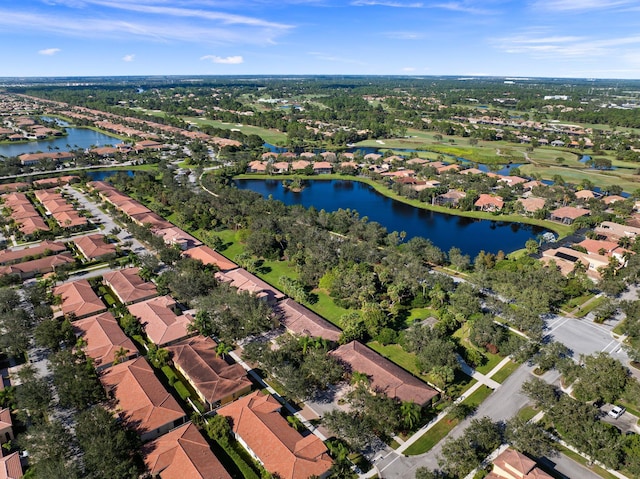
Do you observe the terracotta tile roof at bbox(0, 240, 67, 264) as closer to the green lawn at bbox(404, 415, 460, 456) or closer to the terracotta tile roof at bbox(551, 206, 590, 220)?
the green lawn at bbox(404, 415, 460, 456)

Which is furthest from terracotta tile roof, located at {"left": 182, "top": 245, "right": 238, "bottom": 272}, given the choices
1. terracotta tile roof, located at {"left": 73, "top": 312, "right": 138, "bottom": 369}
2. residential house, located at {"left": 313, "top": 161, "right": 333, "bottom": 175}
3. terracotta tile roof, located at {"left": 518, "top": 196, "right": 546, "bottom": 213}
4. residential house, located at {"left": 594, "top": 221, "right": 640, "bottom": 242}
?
terracotta tile roof, located at {"left": 518, "top": 196, "right": 546, "bottom": 213}

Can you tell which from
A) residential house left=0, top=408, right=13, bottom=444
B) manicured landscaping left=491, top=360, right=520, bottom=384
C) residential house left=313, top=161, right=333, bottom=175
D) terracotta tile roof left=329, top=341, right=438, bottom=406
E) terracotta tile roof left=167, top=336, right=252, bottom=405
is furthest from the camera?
residential house left=313, top=161, right=333, bottom=175

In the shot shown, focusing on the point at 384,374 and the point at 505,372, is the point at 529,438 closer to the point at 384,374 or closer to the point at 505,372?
the point at 505,372

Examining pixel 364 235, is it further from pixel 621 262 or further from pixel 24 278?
pixel 24 278

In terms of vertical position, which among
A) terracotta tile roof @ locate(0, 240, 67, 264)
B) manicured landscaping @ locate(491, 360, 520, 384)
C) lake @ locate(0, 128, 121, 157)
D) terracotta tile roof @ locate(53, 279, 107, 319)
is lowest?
manicured landscaping @ locate(491, 360, 520, 384)

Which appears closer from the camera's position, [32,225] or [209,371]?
[209,371]

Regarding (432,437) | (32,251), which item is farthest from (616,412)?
(32,251)

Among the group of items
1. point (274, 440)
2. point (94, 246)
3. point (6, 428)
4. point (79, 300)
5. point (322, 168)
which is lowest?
point (6, 428)

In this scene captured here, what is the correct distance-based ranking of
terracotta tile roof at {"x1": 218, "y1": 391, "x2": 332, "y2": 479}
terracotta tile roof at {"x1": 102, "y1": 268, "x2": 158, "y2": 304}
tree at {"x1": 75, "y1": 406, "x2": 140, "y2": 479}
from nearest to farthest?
tree at {"x1": 75, "y1": 406, "x2": 140, "y2": 479}, terracotta tile roof at {"x1": 218, "y1": 391, "x2": 332, "y2": 479}, terracotta tile roof at {"x1": 102, "y1": 268, "x2": 158, "y2": 304}
